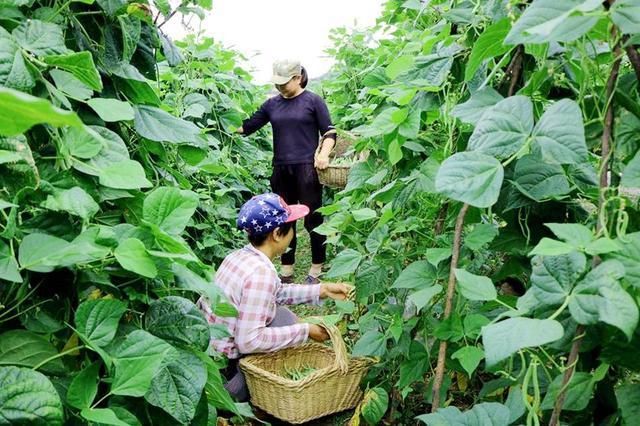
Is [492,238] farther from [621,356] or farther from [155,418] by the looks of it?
[155,418]

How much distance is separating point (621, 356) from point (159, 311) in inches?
28.9

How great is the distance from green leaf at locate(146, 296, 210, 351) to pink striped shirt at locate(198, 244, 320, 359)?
1189 millimetres

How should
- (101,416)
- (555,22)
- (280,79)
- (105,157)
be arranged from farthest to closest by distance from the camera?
(280,79) < (105,157) < (101,416) < (555,22)

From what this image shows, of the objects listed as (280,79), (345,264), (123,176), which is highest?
(123,176)

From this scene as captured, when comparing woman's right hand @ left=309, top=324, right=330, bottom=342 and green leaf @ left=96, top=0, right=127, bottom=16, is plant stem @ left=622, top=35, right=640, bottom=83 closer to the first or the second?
green leaf @ left=96, top=0, right=127, bottom=16

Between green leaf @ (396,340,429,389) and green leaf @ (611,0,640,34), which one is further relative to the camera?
green leaf @ (396,340,429,389)

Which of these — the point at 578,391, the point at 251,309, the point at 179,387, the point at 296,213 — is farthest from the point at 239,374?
the point at 578,391

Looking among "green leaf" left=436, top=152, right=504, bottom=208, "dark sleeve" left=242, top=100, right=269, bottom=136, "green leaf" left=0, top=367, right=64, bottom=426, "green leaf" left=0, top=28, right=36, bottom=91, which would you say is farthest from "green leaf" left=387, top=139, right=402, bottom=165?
"dark sleeve" left=242, top=100, right=269, bottom=136

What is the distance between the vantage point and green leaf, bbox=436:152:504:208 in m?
0.80

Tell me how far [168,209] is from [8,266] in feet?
1.02

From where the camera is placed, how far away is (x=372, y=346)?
185 centimetres

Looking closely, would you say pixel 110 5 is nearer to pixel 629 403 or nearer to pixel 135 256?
pixel 135 256

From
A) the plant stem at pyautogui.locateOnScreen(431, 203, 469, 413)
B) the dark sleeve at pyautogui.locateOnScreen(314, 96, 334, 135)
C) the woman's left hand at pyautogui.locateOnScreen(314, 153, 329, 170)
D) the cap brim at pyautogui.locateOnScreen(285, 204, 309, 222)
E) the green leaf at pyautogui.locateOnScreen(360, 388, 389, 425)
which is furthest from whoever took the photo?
the dark sleeve at pyautogui.locateOnScreen(314, 96, 334, 135)

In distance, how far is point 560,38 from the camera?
62cm
